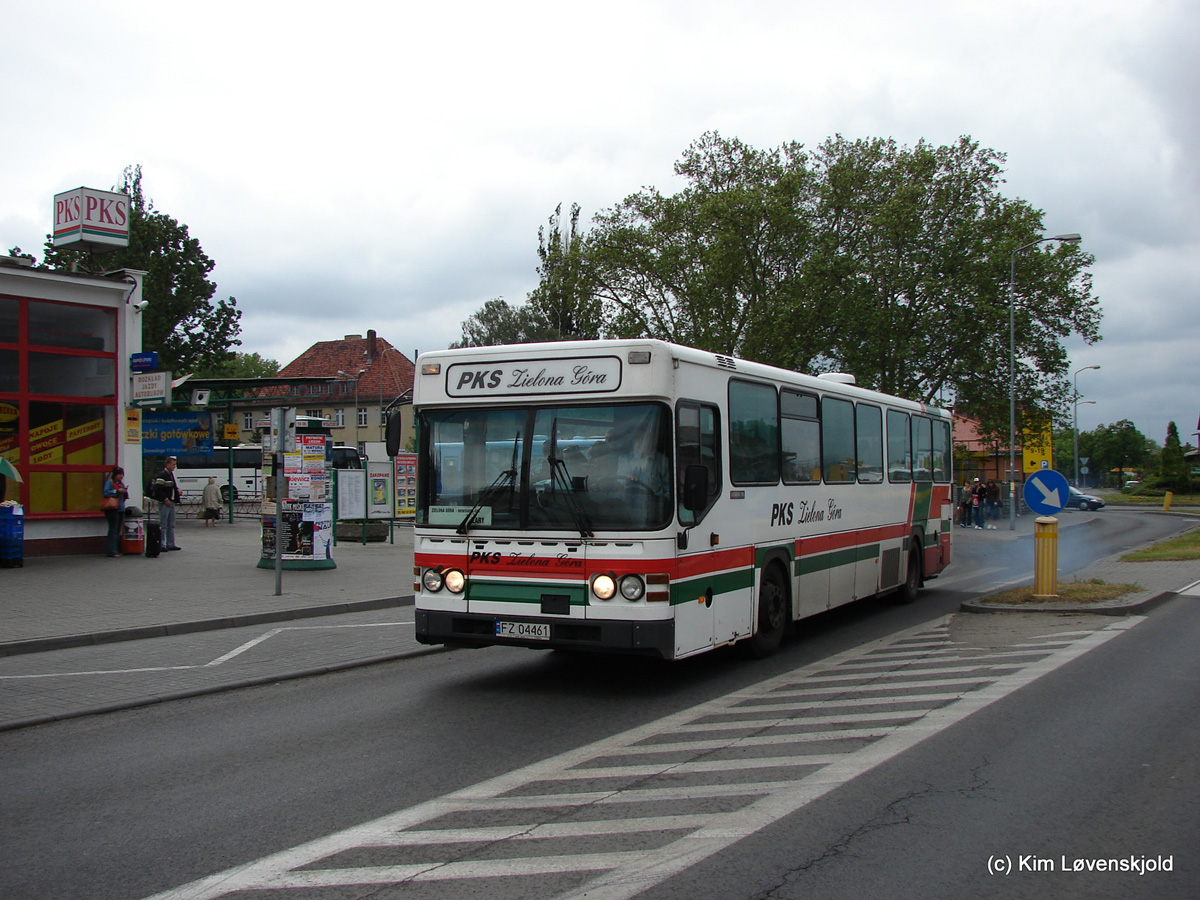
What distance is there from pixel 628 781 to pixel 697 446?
3334 millimetres

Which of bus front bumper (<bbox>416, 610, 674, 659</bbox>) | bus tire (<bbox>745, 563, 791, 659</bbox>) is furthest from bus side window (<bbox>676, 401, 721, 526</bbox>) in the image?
bus tire (<bbox>745, 563, 791, 659</bbox>)

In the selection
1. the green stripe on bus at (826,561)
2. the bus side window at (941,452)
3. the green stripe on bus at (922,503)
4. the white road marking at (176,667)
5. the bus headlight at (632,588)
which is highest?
the bus side window at (941,452)

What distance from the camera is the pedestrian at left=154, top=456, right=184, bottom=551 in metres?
20.9

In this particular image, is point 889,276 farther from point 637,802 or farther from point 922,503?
point 637,802

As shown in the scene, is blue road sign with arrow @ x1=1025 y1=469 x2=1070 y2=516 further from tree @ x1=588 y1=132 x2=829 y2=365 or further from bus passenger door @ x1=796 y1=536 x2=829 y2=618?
tree @ x1=588 y1=132 x2=829 y2=365

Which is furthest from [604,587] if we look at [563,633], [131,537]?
[131,537]

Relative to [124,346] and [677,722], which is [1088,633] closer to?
[677,722]

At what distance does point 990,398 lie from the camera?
4619 cm

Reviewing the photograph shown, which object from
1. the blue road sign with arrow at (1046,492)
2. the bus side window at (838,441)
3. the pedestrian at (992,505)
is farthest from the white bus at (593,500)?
the pedestrian at (992,505)

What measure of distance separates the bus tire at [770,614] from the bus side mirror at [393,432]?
3.61 metres

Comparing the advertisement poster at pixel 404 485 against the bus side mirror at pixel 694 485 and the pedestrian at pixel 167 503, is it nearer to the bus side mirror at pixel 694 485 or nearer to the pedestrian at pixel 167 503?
the pedestrian at pixel 167 503

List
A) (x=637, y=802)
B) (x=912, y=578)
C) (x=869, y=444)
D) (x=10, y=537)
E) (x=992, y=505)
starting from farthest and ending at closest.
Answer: (x=992, y=505), (x=10, y=537), (x=912, y=578), (x=869, y=444), (x=637, y=802)

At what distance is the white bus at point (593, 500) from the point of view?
7867 millimetres

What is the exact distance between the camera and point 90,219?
68.3 ft
